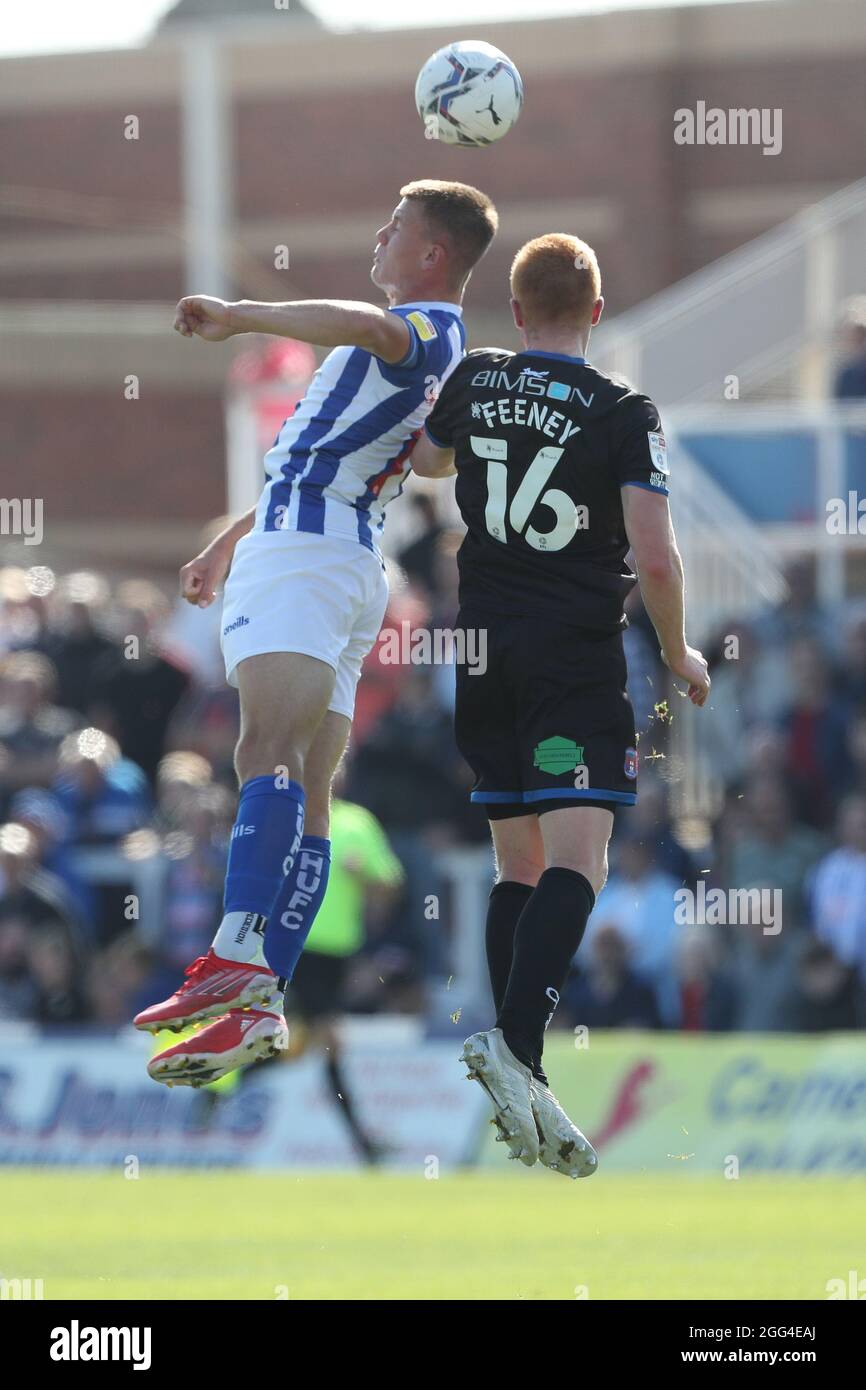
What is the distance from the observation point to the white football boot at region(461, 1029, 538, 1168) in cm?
673

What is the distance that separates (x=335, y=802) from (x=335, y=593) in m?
6.37

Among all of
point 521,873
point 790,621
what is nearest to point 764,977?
point 790,621

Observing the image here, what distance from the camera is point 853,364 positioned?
1550cm

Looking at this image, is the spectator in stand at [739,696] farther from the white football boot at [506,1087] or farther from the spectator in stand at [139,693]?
the white football boot at [506,1087]

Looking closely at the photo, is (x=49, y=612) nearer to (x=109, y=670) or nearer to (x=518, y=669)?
(x=109, y=670)

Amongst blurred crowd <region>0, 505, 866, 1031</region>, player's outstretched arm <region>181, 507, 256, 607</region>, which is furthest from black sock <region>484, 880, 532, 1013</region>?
blurred crowd <region>0, 505, 866, 1031</region>

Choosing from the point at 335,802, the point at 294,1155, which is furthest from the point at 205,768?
the point at 294,1155

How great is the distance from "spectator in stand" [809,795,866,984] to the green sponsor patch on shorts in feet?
21.9

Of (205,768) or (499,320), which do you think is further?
(499,320)

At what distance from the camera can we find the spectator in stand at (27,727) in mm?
15883

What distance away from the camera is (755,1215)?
11.9 m

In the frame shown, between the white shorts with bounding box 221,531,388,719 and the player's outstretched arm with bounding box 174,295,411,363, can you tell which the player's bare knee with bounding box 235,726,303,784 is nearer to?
the white shorts with bounding box 221,531,388,719

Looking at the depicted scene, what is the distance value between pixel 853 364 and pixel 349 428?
8648 mm
